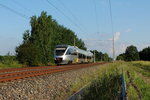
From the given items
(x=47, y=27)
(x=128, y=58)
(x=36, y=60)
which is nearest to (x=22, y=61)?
(x=36, y=60)

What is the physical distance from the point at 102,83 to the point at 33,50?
98.0 feet

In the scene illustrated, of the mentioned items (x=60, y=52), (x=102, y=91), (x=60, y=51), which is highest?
(x=60, y=51)

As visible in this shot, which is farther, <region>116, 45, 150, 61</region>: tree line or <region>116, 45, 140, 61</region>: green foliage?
<region>116, 45, 140, 61</region>: green foliage

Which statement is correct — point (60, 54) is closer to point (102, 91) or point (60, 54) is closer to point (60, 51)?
point (60, 51)

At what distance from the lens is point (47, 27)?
6925cm

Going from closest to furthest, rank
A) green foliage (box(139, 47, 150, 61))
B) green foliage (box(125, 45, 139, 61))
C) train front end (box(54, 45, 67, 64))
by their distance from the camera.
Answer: train front end (box(54, 45, 67, 64)), green foliage (box(139, 47, 150, 61)), green foliage (box(125, 45, 139, 61))

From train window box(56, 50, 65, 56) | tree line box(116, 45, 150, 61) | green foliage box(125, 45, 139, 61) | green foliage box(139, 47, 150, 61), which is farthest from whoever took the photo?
green foliage box(125, 45, 139, 61)

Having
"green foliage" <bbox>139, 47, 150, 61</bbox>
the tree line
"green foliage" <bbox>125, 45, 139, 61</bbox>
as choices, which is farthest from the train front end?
"green foliage" <bbox>139, 47, 150, 61</bbox>

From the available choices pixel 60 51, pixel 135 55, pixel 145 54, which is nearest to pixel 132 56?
pixel 135 55

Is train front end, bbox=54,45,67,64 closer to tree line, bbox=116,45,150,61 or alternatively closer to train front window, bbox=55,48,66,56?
train front window, bbox=55,48,66,56

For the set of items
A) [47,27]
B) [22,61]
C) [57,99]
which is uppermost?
[47,27]

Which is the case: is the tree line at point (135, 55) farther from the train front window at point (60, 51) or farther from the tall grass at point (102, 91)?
the tall grass at point (102, 91)

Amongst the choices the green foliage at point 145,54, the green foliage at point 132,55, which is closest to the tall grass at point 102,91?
the green foliage at point 132,55

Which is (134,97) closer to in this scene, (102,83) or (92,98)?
(92,98)
